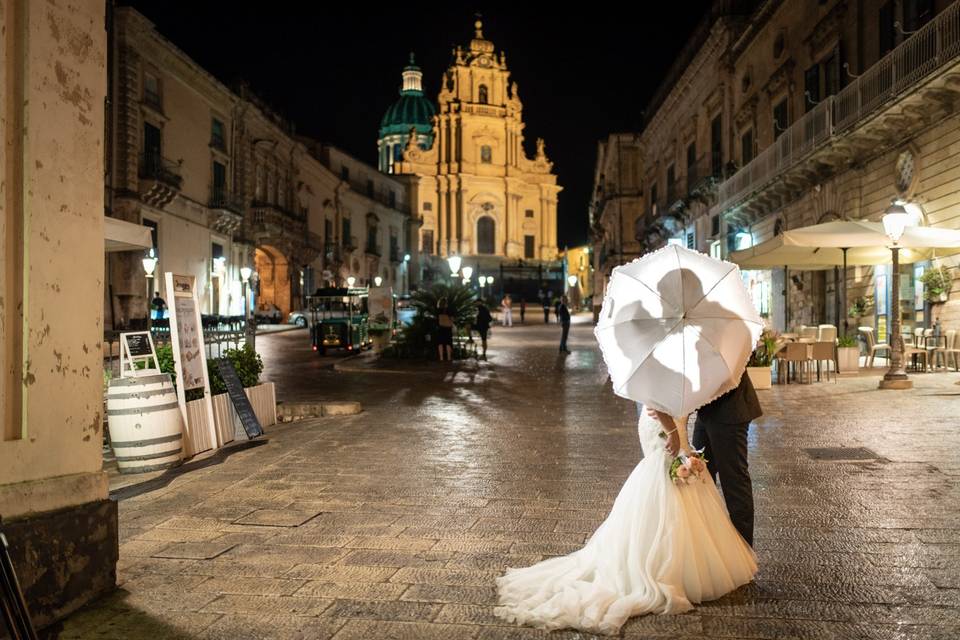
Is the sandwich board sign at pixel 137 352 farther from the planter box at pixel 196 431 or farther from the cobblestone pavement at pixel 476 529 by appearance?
the cobblestone pavement at pixel 476 529

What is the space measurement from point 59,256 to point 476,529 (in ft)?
8.79

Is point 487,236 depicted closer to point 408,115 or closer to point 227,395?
point 408,115

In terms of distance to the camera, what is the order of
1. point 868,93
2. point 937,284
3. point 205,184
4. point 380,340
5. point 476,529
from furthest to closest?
point 205,184 → point 380,340 → point 868,93 → point 937,284 → point 476,529

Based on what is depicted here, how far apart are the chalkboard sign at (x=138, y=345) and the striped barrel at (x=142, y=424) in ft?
1.58

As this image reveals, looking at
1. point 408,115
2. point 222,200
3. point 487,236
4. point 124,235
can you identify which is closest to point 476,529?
point 124,235

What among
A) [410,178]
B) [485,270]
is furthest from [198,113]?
[485,270]

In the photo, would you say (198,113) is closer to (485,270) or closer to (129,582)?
(129,582)

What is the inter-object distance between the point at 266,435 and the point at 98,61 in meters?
5.46

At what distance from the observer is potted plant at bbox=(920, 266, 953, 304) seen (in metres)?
14.4

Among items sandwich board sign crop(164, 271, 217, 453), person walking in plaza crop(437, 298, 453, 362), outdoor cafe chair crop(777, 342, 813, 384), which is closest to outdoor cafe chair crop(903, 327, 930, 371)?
outdoor cafe chair crop(777, 342, 813, 384)

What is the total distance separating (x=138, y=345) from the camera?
7.70m

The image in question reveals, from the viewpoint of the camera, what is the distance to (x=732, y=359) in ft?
12.4

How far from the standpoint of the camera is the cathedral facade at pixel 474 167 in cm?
8050

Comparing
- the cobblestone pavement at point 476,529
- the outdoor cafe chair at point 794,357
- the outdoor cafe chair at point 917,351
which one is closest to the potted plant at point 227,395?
the cobblestone pavement at point 476,529
